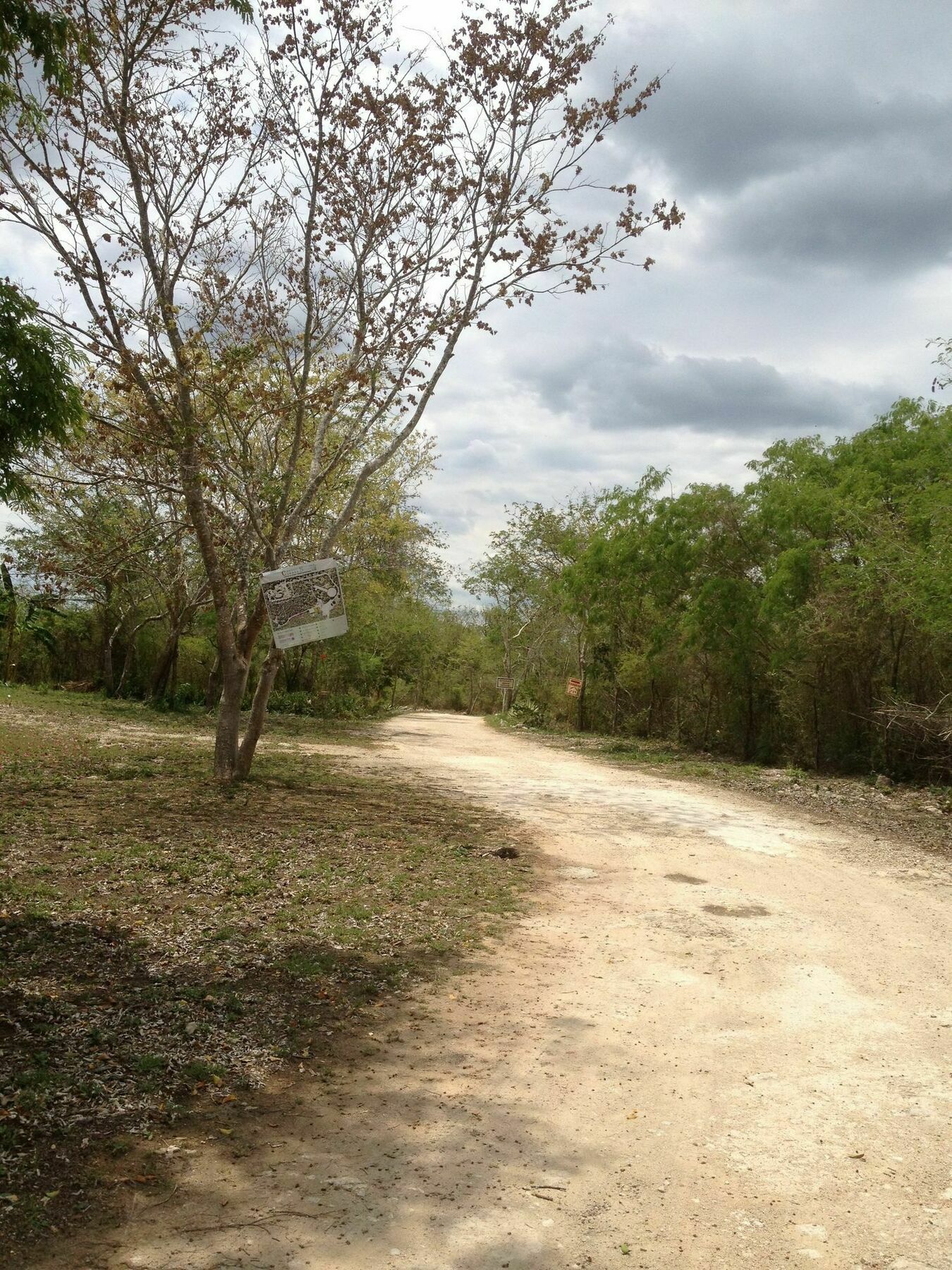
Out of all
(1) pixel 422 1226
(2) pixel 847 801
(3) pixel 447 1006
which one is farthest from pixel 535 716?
(1) pixel 422 1226

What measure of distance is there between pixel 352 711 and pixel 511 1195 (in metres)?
25.3

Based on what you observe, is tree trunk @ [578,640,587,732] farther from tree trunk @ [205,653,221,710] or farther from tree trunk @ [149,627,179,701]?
tree trunk @ [149,627,179,701]

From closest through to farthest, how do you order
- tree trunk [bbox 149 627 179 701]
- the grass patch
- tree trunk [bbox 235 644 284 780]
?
the grass patch, tree trunk [bbox 235 644 284 780], tree trunk [bbox 149 627 179 701]

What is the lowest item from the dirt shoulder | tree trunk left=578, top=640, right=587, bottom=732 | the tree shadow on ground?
the tree shadow on ground

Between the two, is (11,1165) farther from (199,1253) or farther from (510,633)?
(510,633)

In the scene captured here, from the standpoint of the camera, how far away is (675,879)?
8.23 metres

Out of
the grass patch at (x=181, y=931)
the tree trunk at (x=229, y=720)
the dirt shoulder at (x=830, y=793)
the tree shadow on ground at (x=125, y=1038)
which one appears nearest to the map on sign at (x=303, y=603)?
the tree trunk at (x=229, y=720)

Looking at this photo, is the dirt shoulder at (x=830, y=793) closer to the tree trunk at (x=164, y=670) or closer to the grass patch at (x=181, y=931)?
the grass patch at (x=181, y=931)

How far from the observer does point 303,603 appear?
9172 mm

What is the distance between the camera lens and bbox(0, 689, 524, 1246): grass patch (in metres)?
3.63

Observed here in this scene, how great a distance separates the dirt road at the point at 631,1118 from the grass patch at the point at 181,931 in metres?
0.40

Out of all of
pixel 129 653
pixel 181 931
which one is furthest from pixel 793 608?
pixel 129 653

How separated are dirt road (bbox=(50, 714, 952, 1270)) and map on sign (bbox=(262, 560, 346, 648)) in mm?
3369

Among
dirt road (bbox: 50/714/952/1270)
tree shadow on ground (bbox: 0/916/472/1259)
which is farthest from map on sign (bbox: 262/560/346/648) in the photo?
tree shadow on ground (bbox: 0/916/472/1259)
